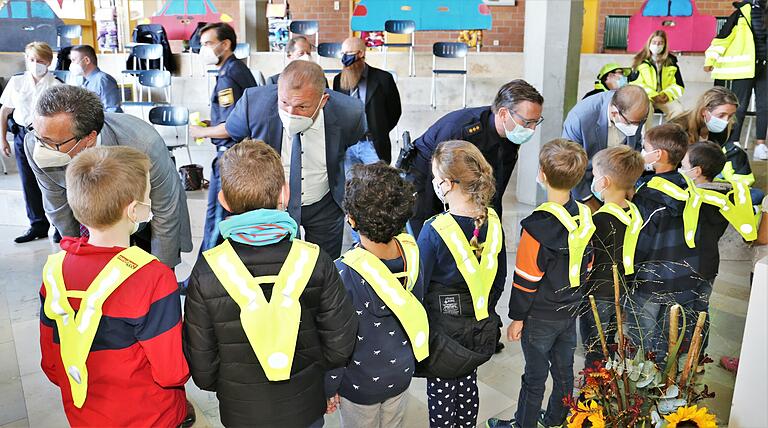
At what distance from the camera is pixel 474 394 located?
223cm

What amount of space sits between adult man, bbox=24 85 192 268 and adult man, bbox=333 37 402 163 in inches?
74.3

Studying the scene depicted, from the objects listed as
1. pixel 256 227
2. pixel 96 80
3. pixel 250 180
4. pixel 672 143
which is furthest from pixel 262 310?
pixel 96 80

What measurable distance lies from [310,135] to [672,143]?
1489 mm

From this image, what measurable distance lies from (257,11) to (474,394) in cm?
795

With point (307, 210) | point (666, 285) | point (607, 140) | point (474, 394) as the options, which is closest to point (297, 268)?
point (474, 394)

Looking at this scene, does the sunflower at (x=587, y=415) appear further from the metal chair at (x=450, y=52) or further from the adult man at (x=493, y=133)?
the metal chair at (x=450, y=52)

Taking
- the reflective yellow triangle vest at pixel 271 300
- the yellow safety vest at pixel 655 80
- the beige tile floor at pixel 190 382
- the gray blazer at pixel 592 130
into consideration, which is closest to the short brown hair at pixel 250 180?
the reflective yellow triangle vest at pixel 271 300

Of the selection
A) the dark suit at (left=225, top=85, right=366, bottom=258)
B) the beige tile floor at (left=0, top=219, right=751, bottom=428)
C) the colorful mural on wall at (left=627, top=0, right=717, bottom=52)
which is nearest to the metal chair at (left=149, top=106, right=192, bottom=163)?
the beige tile floor at (left=0, top=219, right=751, bottom=428)

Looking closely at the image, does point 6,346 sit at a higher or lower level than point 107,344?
lower

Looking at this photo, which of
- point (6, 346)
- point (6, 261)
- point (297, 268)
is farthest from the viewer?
point (6, 261)

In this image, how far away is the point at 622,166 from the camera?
2320 mm

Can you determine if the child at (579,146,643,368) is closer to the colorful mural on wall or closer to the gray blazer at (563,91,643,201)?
the gray blazer at (563,91,643,201)

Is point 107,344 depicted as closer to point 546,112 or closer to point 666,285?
point 666,285

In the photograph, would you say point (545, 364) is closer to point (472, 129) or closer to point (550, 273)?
point (550, 273)
